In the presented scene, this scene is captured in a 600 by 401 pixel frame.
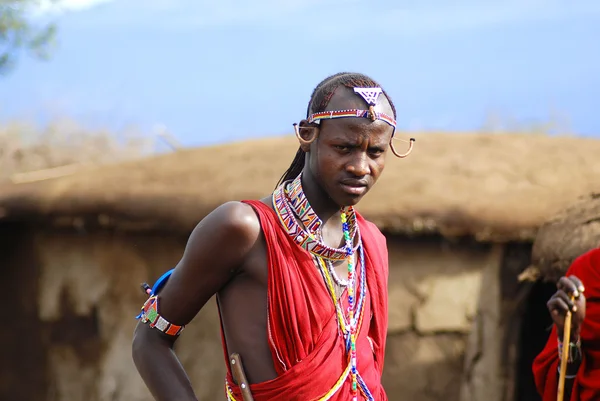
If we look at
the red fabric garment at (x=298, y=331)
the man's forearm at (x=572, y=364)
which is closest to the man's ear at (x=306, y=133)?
the red fabric garment at (x=298, y=331)

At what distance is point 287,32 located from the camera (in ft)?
310

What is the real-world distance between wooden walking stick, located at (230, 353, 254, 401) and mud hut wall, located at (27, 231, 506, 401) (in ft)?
11.9

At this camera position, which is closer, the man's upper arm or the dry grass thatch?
the man's upper arm

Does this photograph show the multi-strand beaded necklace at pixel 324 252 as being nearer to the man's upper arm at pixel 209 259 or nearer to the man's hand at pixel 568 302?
the man's upper arm at pixel 209 259

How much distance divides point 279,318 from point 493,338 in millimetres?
3925

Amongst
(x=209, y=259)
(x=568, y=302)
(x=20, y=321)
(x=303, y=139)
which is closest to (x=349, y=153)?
(x=303, y=139)

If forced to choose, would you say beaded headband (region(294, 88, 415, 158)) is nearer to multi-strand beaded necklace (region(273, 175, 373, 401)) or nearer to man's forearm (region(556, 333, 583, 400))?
multi-strand beaded necklace (region(273, 175, 373, 401))

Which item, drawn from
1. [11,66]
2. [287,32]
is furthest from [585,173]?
[287,32]

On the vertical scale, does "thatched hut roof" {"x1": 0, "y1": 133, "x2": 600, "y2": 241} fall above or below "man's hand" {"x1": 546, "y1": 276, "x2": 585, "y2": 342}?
above

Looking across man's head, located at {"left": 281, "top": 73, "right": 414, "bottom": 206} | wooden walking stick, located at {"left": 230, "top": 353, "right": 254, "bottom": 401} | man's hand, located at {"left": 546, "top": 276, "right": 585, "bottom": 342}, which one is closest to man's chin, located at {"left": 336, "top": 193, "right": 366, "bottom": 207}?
man's head, located at {"left": 281, "top": 73, "right": 414, "bottom": 206}

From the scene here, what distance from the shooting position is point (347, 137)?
2824 mm

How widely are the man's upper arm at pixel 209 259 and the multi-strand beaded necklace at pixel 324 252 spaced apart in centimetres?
13

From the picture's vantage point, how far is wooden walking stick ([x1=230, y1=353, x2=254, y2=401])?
2.77 metres

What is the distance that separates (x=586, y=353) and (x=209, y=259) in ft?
7.38
